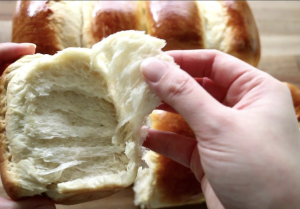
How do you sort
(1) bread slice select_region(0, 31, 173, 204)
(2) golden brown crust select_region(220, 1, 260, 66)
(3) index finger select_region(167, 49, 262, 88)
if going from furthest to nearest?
1. (2) golden brown crust select_region(220, 1, 260, 66)
2. (3) index finger select_region(167, 49, 262, 88)
3. (1) bread slice select_region(0, 31, 173, 204)

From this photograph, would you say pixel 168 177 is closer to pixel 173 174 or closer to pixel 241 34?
pixel 173 174

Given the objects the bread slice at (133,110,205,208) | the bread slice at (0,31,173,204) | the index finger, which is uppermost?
the index finger

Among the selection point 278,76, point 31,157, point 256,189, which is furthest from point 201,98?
point 278,76

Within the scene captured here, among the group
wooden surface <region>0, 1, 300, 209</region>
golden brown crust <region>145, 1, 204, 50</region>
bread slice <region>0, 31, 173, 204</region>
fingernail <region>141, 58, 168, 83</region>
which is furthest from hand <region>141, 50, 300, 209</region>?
wooden surface <region>0, 1, 300, 209</region>

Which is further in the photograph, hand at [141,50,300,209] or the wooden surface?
the wooden surface

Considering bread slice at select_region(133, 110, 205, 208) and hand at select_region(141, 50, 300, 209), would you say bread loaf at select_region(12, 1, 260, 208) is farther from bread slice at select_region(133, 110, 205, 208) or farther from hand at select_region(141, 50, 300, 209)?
hand at select_region(141, 50, 300, 209)

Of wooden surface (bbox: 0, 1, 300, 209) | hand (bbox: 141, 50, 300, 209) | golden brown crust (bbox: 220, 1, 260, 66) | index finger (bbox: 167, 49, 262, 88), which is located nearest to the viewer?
hand (bbox: 141, 50, 300, 209)
